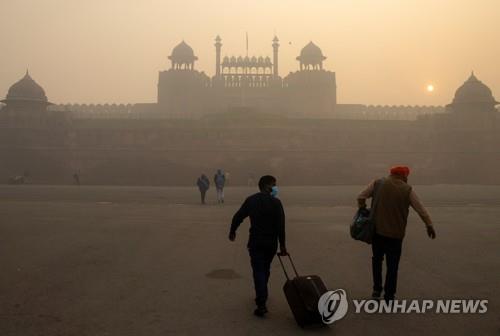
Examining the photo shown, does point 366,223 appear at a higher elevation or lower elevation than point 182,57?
lower

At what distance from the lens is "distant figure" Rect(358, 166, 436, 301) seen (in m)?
4.45

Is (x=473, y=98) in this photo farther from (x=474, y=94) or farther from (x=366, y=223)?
(x=366, y=223)

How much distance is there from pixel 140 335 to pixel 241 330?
830mm

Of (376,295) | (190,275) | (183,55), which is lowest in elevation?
(190,275)

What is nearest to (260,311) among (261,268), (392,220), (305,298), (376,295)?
(261,268)

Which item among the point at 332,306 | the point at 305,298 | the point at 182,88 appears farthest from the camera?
the point at 182,88

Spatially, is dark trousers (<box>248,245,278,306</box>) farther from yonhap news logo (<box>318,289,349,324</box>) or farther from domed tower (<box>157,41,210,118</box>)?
domed tower (<box>157,41,210,118</box>)

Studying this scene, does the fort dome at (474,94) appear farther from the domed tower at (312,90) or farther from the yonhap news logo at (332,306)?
the yonhap news logo at (332,306)

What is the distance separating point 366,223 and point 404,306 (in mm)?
891

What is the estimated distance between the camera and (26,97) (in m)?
42.1

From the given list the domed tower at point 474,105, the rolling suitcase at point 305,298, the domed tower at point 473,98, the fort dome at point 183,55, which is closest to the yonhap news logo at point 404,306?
the rolling suitcase at point 305,298

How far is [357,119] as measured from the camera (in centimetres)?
3641

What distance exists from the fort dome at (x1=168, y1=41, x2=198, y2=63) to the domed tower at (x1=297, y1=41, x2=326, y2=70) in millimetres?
12960

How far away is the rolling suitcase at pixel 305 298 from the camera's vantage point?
377 centimetres
